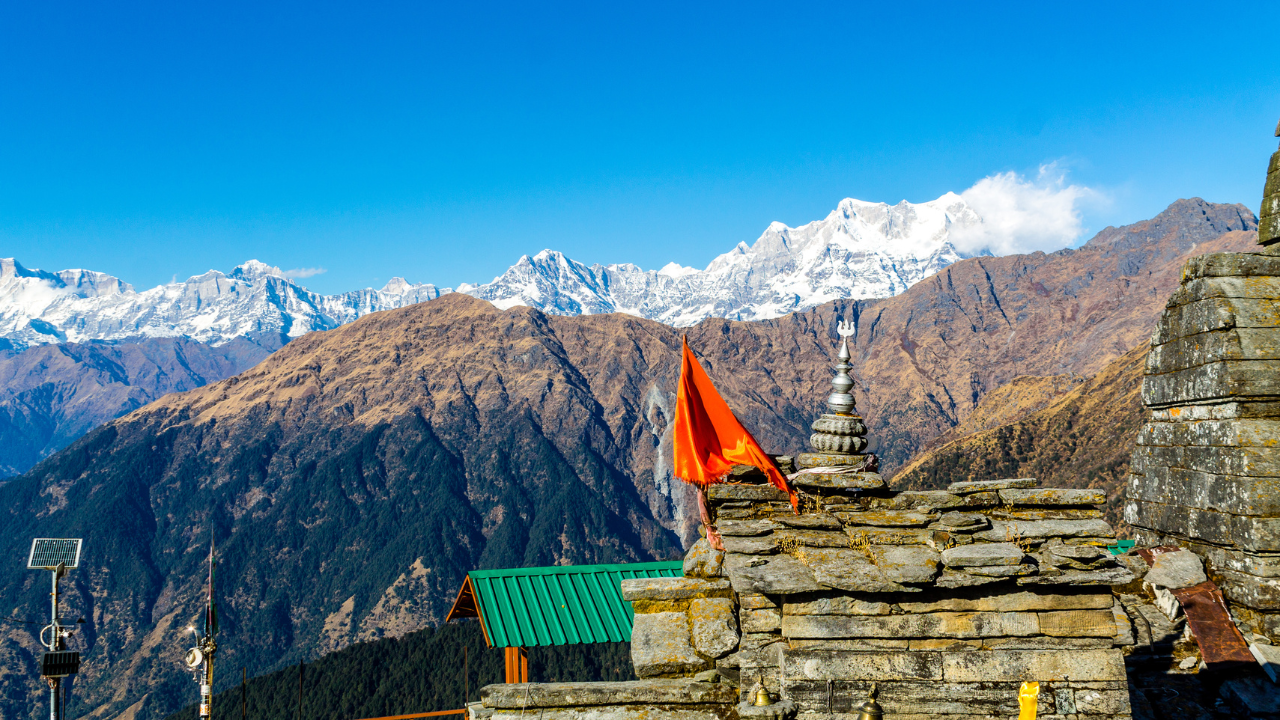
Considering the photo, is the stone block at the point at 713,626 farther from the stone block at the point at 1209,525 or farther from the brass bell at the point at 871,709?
the stone block at the point at 1209,525

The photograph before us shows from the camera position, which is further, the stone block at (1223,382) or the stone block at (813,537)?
the stone block at (1223,382)

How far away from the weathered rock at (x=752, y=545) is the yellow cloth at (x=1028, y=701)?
2.67m

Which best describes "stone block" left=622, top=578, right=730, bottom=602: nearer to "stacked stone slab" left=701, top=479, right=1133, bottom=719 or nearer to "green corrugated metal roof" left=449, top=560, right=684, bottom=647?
"stacked stone slab" left=701, top=479, right=1133, bottom=719

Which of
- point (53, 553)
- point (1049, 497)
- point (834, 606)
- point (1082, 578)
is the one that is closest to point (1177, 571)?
point (1049, 497)

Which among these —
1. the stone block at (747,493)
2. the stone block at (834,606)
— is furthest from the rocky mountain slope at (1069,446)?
the stone block at (834,606)

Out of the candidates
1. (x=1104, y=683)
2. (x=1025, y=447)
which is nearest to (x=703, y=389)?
(x=1104, y=683)

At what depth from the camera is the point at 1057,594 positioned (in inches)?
313

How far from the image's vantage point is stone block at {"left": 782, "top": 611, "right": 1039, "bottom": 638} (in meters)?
7.83

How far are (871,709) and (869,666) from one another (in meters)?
0.43

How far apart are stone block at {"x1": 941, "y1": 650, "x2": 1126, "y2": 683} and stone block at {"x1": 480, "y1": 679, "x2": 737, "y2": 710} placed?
7.70 ft

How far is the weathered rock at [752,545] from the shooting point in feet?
28.3

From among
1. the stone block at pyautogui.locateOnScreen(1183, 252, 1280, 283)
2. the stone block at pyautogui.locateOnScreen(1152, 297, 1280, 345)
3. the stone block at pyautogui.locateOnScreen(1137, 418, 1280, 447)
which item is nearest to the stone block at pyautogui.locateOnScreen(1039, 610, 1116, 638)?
the stone block at pyautogui.locateOnScreen(1137, 418, 1280, 447)

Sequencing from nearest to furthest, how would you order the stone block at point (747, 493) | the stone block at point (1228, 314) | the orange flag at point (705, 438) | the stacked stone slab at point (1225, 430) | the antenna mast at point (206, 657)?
the stone block at point (747, 493), the stacked stone slab at point (1225, 430), the stone block at point (1228, 314), the orange flag at point (705, 438), the antenna mast at point (206, 657)

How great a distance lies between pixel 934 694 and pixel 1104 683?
172cm
